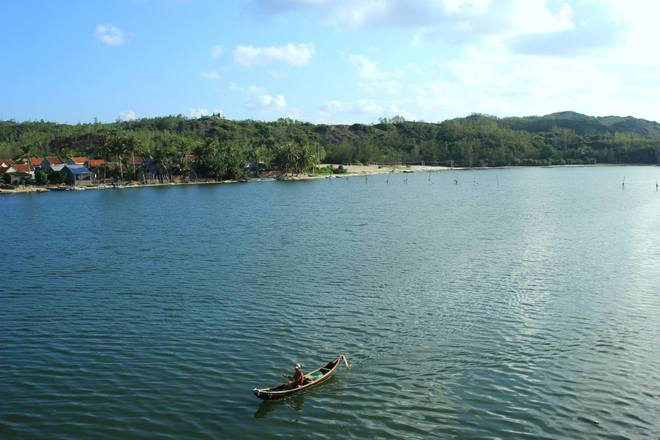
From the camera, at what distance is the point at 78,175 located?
14262 cm

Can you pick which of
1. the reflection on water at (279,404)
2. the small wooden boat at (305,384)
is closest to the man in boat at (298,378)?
the small wooden boat at (305,384)

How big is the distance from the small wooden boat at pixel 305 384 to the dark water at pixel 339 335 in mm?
302

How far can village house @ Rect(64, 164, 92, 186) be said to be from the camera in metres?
142

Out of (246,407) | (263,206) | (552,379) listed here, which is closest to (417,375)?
(552,379)

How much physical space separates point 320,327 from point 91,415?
10615mm

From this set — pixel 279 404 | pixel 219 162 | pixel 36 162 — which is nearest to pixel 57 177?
pixel 36 162

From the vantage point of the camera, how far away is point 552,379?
20.0m

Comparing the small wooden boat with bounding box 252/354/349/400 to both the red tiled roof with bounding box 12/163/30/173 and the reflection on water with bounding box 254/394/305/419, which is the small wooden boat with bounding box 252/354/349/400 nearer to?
the reflection on water with bounding box 254/394/305/419

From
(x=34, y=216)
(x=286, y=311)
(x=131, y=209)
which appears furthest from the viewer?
(x=131, y=209)

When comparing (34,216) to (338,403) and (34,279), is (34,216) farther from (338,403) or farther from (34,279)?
(338,403)

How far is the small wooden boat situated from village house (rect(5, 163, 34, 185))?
141229 mm

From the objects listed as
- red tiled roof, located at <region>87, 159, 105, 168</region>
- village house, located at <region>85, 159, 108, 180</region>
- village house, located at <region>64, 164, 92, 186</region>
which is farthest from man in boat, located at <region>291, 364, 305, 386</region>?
red tiled roof, located at <region>87, 159, 105, 168</region>

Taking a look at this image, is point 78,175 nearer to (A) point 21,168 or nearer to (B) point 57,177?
(B) point 57,177

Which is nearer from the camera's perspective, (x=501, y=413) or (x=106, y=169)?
(x=501, y=413)
